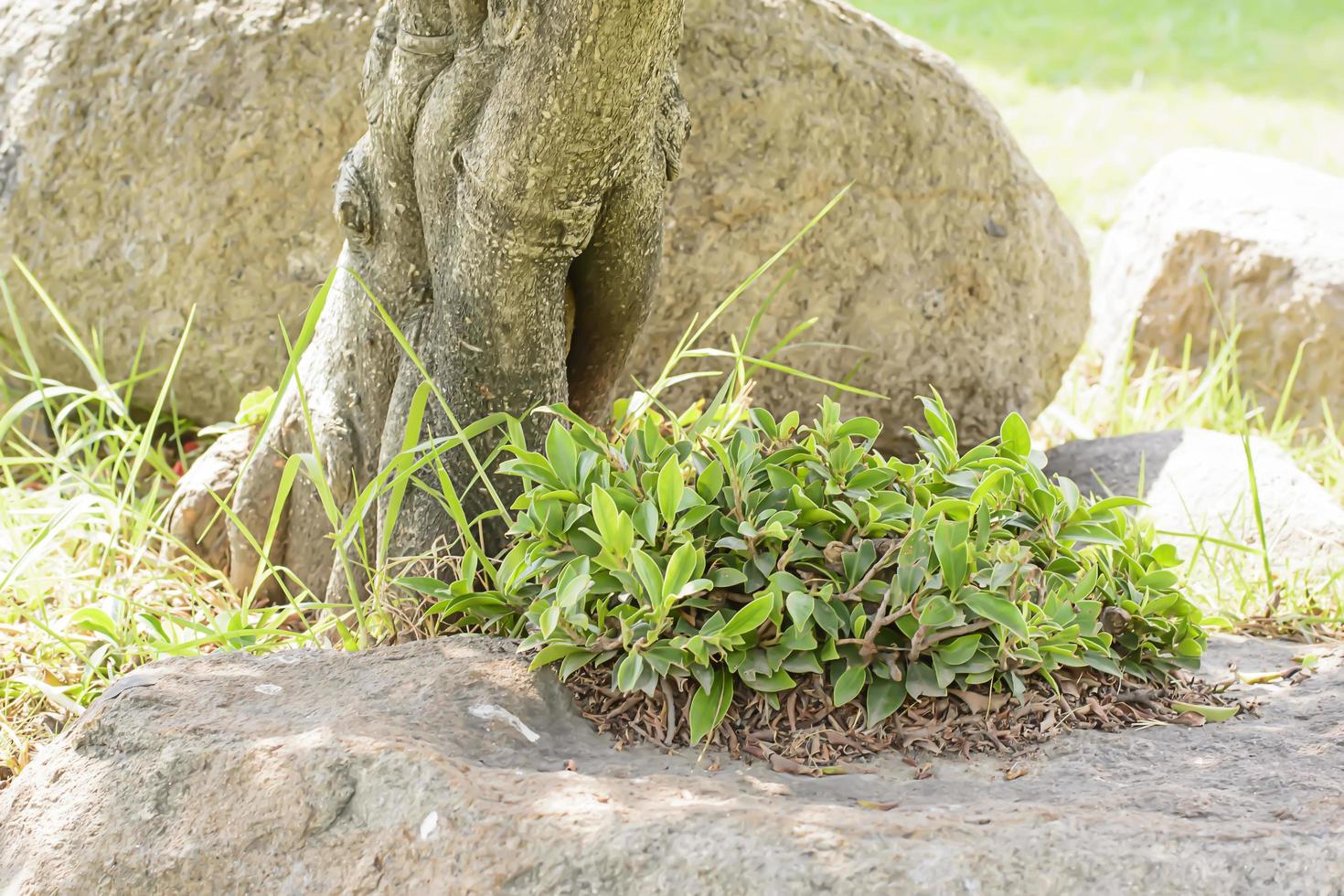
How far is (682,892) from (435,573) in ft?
3.39

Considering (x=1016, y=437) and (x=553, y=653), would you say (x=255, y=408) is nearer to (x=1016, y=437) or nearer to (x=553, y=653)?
(x=553, y=653)

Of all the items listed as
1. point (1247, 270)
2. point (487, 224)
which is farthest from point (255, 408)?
point (1247, 270)

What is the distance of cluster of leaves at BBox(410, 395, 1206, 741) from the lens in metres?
1.91

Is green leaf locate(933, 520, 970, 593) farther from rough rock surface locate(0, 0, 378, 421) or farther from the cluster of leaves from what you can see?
rough rock surface locate(0, 0, 378, 421)

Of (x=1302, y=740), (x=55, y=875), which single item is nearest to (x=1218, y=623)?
(x=1302, y=740)

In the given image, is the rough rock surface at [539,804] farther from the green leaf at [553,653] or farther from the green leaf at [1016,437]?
the green leaf at [1016,437]

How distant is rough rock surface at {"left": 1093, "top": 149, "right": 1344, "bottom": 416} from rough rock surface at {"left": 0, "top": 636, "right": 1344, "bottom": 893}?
284cm

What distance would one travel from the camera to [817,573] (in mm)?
2072

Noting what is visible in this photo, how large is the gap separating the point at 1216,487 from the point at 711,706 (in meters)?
2.21

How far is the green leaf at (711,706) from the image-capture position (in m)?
1.85

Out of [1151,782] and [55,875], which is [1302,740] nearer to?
[1151,782]

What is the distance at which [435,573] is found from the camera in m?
2.35

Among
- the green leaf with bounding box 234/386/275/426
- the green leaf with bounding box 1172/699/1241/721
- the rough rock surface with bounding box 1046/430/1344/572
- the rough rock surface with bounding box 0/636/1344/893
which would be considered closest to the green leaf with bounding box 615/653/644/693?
the rough rock surface with bounding box 0/636/1344/893

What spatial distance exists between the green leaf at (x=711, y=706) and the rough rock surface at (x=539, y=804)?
52 millimetres
